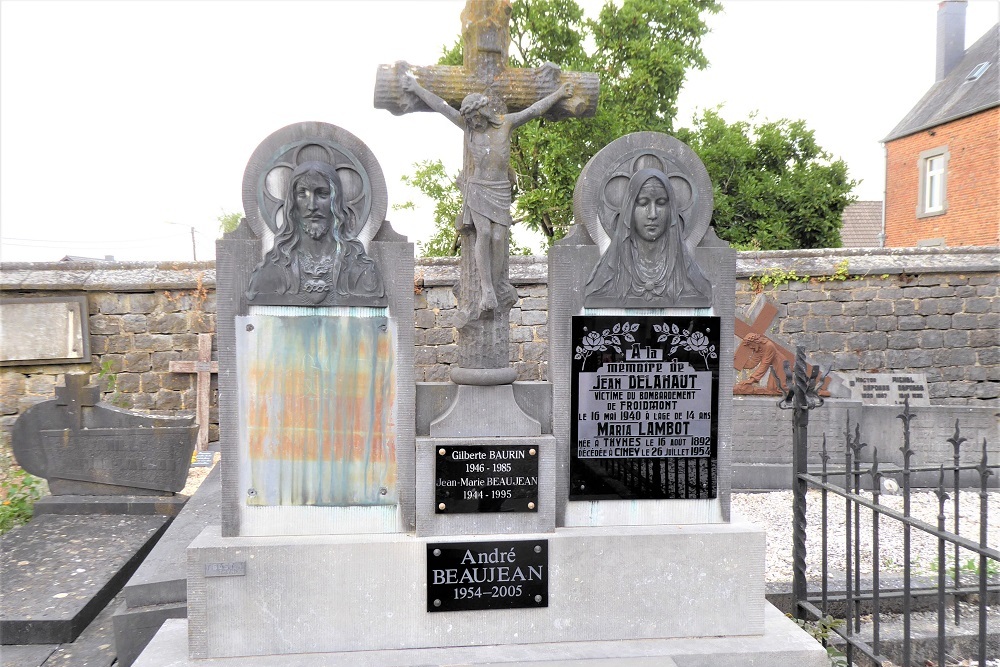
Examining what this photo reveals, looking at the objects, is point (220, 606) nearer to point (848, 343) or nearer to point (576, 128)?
point (848, 343)

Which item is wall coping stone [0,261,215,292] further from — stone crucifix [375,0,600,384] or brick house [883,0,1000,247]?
brick house [883,0,1000,247]

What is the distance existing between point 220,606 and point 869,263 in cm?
947

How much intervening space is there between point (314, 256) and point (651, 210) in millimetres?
1633

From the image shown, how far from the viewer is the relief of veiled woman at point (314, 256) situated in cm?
321

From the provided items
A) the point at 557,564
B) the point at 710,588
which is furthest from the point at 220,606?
the point at 710,588

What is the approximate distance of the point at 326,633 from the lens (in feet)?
10.5

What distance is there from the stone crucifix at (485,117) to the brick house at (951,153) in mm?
17474

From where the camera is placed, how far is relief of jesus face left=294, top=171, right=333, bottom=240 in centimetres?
320

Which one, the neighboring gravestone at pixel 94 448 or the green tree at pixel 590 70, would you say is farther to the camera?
the green tree at pixel 590 70

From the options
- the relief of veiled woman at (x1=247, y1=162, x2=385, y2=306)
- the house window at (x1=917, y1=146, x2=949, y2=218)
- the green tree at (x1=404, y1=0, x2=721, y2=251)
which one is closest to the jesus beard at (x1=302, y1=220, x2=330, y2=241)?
the relief of veiled woman at (x1=247, y1=162, x2=385, y2=306)

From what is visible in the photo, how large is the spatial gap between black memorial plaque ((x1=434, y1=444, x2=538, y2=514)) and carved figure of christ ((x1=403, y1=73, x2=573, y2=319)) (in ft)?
2.32

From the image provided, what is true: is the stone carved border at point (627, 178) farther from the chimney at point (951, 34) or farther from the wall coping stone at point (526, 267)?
the chimney at point (951, 34)

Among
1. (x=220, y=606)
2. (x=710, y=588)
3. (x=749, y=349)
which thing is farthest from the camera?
(x=749, y=349)

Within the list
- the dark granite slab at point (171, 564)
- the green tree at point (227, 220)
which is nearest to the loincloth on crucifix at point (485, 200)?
the dark granite slab at point (171, 564)
